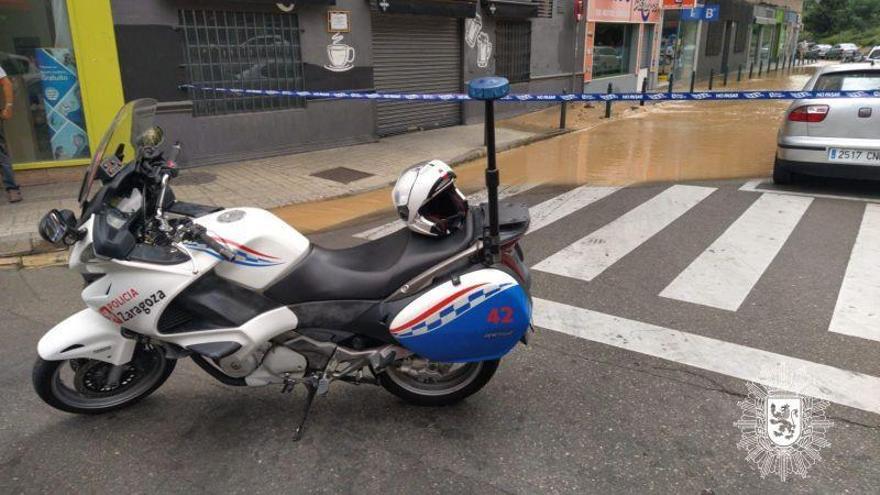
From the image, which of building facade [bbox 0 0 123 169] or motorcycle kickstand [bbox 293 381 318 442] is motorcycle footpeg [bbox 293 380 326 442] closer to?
motorcycle kickstand [bbox 293 381 318 442]

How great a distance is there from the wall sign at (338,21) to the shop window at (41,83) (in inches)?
160

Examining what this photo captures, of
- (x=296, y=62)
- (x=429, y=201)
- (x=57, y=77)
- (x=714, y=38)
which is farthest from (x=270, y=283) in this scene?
(x=714, y=38)

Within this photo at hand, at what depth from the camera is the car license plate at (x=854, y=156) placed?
7.03 metres

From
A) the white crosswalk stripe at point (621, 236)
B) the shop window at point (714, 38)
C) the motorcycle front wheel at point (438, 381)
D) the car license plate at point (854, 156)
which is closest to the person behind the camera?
the motorcycle front wheel at point (438, 381)

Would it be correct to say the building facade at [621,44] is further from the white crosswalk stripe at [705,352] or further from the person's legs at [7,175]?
the white crosswalk stripe at [705,352]

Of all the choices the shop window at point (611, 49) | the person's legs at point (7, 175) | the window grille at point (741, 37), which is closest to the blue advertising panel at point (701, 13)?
the shop window at point (611, 49)

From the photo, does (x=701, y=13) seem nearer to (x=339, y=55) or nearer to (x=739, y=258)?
(x=339, y=55)

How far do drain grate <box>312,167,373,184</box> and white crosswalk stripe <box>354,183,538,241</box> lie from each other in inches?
73.5

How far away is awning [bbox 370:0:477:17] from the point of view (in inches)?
456

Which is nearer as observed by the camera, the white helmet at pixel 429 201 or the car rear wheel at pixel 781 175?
the white helmet at pixel 429 201

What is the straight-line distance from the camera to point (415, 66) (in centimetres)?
1327

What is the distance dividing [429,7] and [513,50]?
412cm

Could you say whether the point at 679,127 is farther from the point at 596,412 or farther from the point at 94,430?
the point at 94,430

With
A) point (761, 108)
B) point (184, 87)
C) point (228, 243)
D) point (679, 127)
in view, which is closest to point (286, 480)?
point (228, 243)
